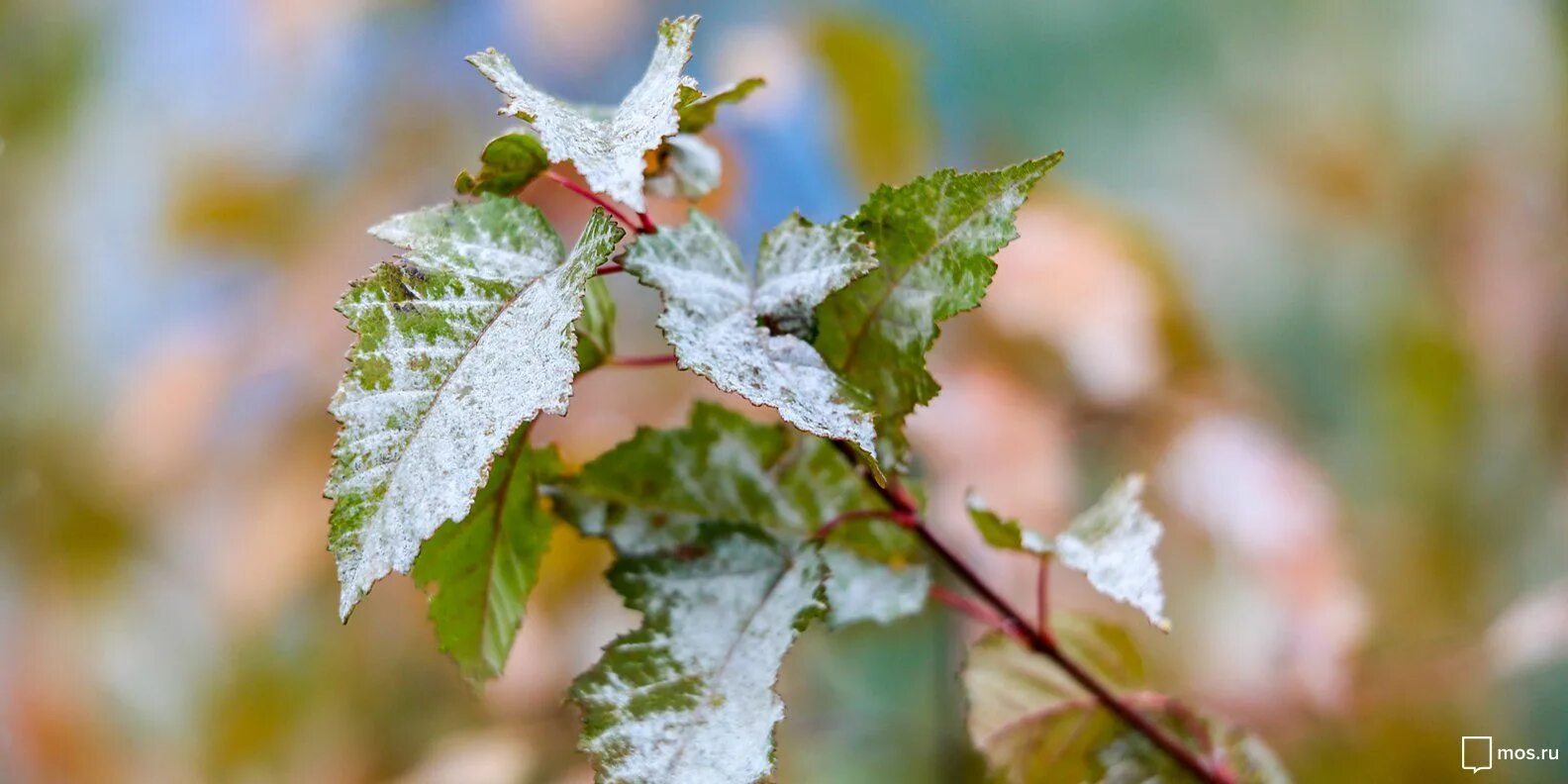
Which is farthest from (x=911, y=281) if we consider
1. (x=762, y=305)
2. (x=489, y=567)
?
(x=489, y=567)

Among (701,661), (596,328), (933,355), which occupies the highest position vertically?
(933,355)

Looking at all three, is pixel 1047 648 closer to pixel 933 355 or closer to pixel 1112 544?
pixel 1112 544

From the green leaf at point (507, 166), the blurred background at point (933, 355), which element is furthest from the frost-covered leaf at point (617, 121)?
the blurred background at point (933, 355)

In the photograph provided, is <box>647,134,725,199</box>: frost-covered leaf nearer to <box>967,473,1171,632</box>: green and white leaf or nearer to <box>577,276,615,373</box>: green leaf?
<box>577,276,615,373</box>: green leaf

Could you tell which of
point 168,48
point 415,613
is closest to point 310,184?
point 168,48

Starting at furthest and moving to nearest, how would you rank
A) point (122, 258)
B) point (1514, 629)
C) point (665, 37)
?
1. point (122, 258)
2. point (1514, 629)
3. point (665, 37)

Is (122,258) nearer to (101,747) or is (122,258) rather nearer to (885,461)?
(101,747)

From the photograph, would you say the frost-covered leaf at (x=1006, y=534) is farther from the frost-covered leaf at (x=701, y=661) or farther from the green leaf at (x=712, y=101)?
the green leaf at (x=712, y=101)
